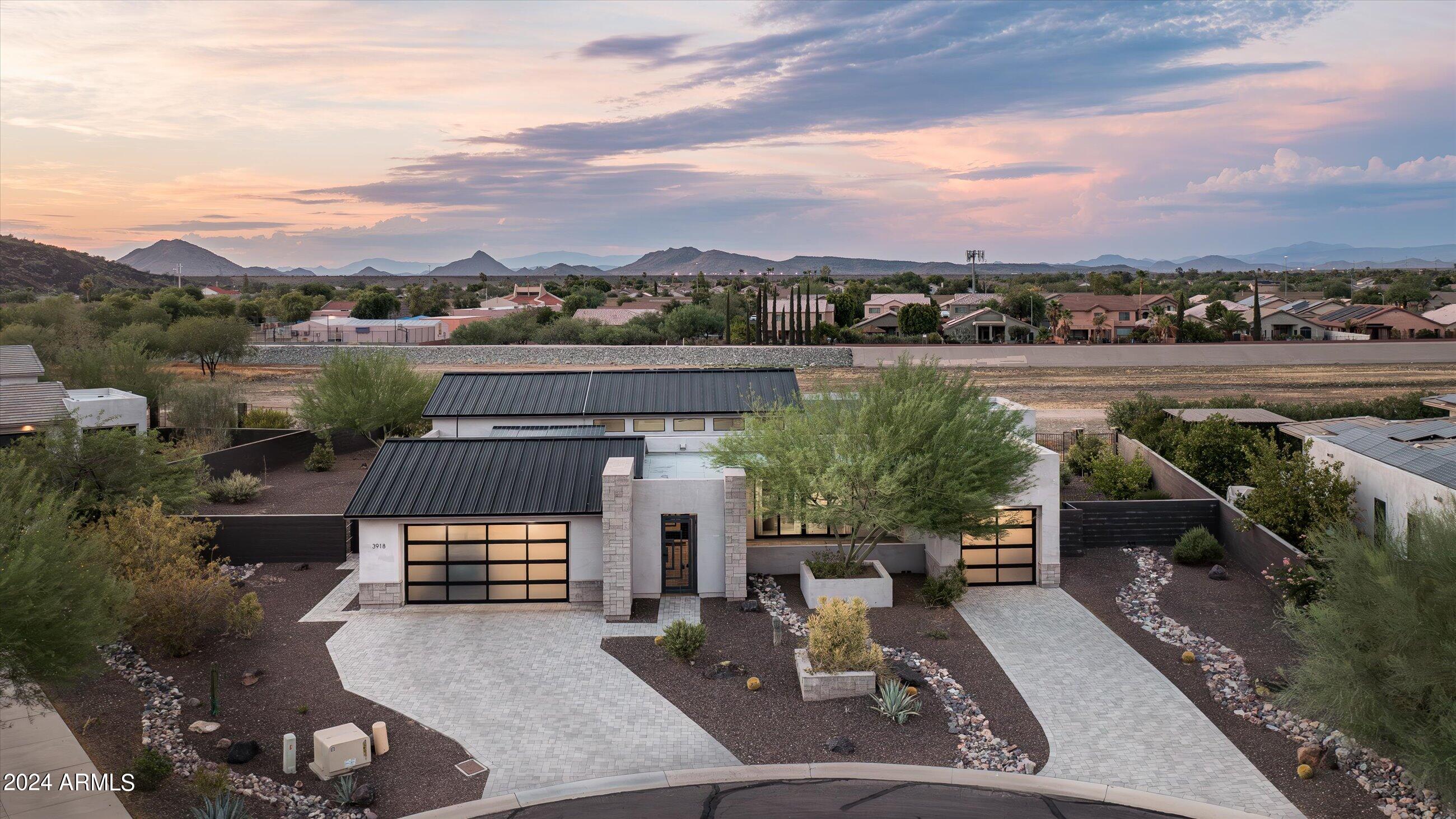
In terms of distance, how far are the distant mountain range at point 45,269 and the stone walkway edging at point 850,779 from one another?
174207 millimetres

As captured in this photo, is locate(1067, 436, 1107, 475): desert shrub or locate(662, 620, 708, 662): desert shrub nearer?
locate(662, 620, 708, 662): desert shrub

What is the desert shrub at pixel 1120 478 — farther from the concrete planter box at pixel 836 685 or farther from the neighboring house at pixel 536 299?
the neighboring house at pixel 536 299

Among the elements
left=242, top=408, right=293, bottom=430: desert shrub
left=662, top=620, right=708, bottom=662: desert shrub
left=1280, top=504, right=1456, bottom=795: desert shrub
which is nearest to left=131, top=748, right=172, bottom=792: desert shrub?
left=662, top=620, right=708, bottom=662: desert shrub

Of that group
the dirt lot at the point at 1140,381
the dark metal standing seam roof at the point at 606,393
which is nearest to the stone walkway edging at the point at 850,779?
the dark metal standing seam roof at the point at 606,393

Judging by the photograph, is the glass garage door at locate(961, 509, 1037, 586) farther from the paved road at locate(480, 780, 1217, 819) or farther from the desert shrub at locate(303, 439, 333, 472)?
the desert shrub at locate(303, 439, 333, 472)

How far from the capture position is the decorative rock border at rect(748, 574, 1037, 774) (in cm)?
1395

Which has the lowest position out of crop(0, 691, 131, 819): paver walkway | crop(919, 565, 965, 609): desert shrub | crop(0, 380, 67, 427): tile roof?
crop(0, 691, 131, 819): paver walkway

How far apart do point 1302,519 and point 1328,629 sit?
10.5m

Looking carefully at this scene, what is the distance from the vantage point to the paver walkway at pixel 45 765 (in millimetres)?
12155

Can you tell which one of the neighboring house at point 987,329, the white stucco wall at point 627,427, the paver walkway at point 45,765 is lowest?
the paver walkway at point 45,765

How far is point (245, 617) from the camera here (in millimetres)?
18688

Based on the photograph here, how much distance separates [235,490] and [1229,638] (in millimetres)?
27597

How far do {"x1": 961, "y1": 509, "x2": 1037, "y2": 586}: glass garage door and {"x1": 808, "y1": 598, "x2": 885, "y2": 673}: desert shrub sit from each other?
661 centimetres

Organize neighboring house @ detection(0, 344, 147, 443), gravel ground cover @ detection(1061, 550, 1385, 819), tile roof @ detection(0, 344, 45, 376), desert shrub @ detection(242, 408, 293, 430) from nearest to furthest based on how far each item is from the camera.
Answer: gravel ground cover @ detection(1061, 550, 1385, 819)
neighboring house @ detection(0, 344, 147, 443)
tile roof @ detection(0, 344, 45, 376)
desert shrub @ detection(242, 408, 293, 430)
